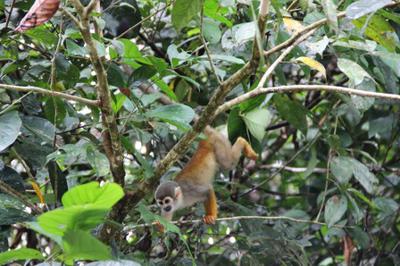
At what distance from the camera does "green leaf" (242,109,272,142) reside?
2.73 meters

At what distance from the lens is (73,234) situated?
1.41 metres

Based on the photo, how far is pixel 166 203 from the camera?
3.32 metres

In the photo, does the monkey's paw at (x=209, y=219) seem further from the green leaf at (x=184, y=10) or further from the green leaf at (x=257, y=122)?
the green leaf at (x=184, y=10)

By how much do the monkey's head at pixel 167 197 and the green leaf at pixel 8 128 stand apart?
1.24 meters

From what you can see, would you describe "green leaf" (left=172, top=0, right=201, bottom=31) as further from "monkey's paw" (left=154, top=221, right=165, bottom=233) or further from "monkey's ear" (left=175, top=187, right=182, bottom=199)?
"monkey's ear" (left=175, top=187, right=182, bottom=199)

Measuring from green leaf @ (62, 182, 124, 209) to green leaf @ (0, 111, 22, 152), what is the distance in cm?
81

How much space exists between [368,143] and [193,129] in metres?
2.36

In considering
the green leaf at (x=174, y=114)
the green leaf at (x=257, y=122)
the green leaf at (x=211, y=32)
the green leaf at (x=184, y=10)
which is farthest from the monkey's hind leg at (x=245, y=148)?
the green leaf at (x=184, y=10)

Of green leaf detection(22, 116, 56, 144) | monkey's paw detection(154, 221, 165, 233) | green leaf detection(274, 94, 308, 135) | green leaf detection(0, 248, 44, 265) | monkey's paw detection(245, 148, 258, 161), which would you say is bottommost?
monkey's paw detection(245, 148, 258, 161)

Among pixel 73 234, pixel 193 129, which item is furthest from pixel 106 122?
pixel 73 234

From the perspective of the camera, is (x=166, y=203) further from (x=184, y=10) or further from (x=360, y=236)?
(x=184, y=10)

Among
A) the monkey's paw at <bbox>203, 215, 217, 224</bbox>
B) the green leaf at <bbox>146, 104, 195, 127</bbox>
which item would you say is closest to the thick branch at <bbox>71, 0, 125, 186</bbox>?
the green leaf at <bbox>146, 104, 195, 127</bbox>

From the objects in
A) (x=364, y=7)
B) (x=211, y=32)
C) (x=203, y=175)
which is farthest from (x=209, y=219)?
(x=364, y=7)

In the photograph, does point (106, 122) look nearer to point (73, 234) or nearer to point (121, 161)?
point (121, 161)
